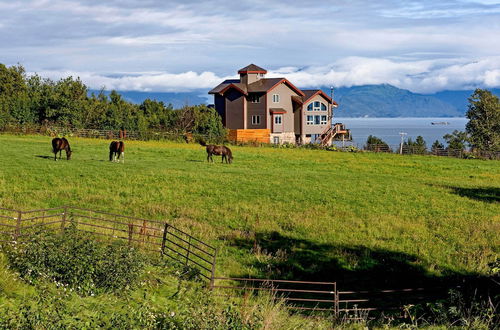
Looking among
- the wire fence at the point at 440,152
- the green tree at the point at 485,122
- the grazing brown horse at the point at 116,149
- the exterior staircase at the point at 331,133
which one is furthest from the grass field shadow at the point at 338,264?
the green tree at the point at 485,122

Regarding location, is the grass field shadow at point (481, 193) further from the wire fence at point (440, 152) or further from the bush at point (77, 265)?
the wire fence at point (440, 152)

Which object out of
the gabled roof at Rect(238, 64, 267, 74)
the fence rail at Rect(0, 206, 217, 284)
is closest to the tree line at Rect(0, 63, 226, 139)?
the gabled roof at Rect(238, 64, 267, 74)

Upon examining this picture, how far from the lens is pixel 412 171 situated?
47406mm

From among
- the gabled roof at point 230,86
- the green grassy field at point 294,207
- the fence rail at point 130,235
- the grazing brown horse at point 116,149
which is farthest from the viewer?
the gabled roof at point 230,86

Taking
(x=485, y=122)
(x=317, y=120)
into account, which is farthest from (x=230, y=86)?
(x=485, y=122)

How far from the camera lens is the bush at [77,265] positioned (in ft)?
38.1

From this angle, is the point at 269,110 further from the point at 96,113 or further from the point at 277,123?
the point at 96,113

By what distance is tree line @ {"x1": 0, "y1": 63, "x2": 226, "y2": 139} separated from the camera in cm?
6775

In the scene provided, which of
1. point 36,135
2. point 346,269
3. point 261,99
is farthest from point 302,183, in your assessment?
point 261,99

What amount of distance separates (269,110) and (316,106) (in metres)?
8.55

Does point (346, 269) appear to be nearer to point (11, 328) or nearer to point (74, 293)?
point (74, 293)

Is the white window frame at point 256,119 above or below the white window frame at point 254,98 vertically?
below

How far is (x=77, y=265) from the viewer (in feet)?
38.8

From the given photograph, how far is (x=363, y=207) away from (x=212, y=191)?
8.32m
